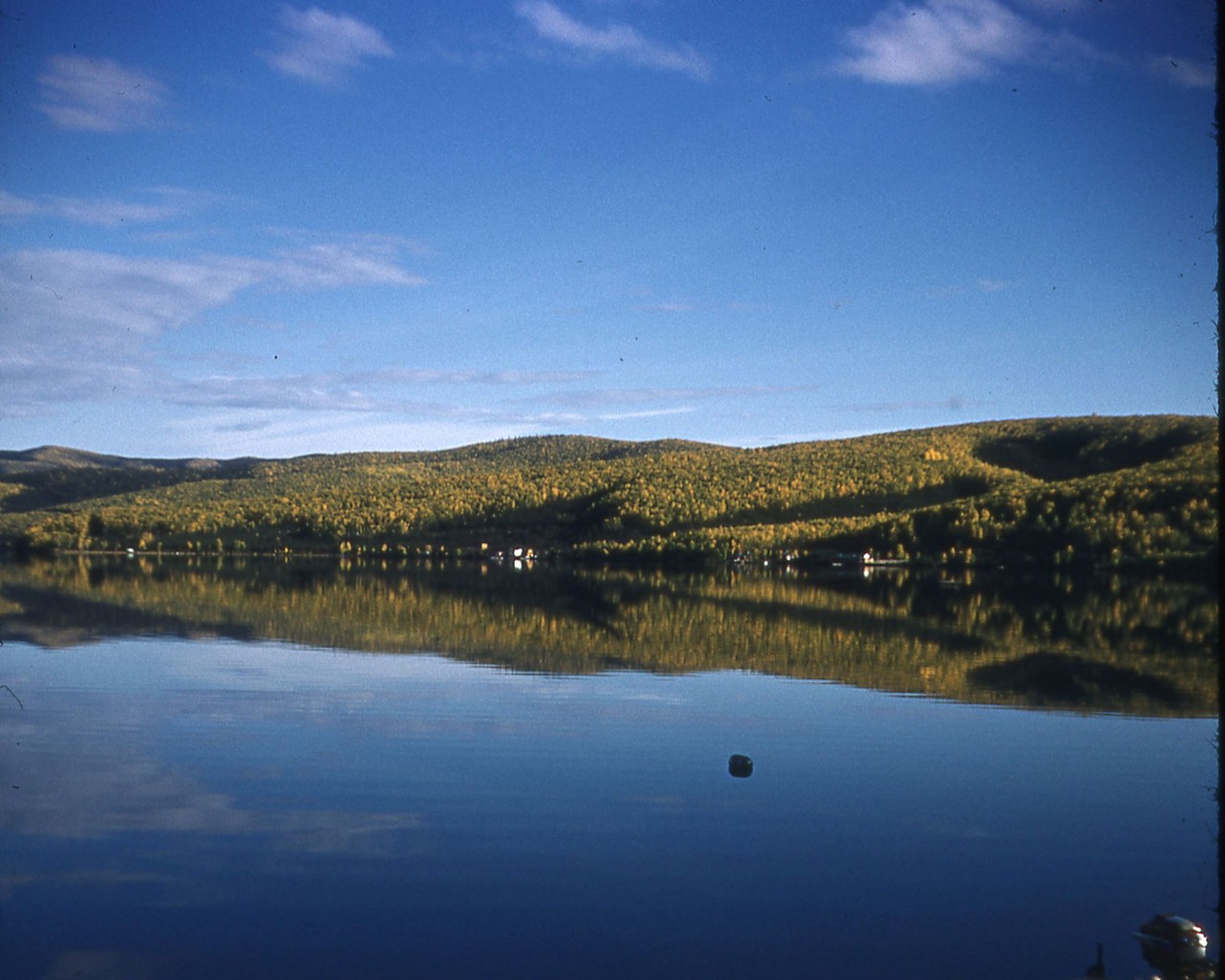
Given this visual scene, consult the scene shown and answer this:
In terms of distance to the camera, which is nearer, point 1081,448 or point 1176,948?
point 1176,948

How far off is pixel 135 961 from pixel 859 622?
38.1 m

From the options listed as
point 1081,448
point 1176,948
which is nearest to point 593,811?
point 1176,948

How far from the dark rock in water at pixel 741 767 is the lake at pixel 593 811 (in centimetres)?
37

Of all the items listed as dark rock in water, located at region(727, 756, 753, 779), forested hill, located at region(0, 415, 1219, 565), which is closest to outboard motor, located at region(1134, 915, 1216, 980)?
dark rock in water, located at region(727, 756, 753, 779)

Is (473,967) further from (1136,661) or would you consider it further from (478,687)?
(1136,661)

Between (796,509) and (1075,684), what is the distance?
400 feet

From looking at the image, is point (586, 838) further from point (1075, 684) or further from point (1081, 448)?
point (1081, 448)

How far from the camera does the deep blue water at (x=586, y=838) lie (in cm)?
1075

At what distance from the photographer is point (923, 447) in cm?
16875

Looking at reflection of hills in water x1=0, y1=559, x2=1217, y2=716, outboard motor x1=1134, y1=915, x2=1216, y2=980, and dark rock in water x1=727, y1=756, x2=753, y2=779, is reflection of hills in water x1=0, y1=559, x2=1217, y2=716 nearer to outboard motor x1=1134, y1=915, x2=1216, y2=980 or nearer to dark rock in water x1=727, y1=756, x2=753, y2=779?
dark rock in water x1=727, y1=756, x2=753, y2=779

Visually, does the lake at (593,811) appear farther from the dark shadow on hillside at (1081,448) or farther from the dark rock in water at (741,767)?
the dark shadow on hillside at (1081,448)

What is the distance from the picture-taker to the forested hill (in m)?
105

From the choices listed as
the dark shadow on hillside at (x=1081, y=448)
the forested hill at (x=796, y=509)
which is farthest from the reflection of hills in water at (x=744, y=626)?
the dark shadow on hillside at (x=1081, y=448)

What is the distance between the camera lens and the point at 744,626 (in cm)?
4372
